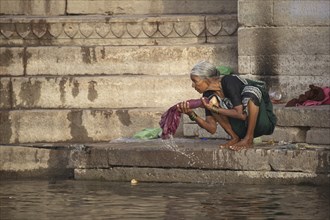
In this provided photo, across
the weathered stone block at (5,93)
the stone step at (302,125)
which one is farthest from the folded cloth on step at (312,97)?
the weathered stone block at (5,93)

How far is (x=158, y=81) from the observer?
14.5 m

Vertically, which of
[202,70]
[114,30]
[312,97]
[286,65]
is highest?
[114,30]

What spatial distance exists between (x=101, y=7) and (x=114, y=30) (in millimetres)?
740

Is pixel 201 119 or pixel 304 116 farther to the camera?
pixel 304 116

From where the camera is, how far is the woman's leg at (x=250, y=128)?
1250 centimetres

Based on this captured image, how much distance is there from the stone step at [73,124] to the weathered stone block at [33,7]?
160 centimetres

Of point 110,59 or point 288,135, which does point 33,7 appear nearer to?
point 110,59

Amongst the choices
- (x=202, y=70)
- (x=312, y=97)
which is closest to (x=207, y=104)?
(x=202, y=70)

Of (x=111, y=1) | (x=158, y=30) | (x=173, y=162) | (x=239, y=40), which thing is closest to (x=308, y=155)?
(x=173, y=162)

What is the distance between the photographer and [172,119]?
1273 centimetres

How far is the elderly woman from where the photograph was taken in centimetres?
1250

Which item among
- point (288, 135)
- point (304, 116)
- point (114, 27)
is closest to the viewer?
point (304, 116)

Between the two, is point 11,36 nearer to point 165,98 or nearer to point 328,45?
point 165,98

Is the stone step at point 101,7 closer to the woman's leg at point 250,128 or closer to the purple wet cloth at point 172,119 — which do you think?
the purple wet cloth at point 172,119
